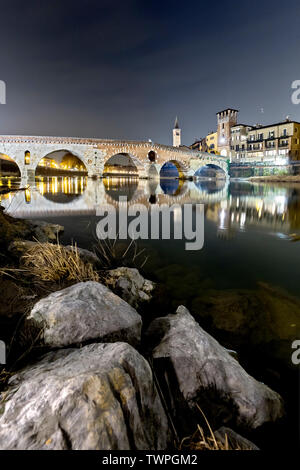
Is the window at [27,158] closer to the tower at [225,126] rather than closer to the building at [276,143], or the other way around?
the tower at [225,126]

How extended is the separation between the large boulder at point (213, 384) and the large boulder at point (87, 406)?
42 centimetres

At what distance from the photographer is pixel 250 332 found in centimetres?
356

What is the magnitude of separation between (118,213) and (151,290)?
978 centimetres

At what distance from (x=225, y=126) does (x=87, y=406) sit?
7739cm

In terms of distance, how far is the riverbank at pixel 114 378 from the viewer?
146 cm

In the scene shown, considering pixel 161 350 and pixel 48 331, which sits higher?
pixel 48 331

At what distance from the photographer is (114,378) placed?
167 centimetres

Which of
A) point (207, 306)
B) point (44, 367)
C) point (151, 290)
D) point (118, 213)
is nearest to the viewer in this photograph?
point (44, 367)

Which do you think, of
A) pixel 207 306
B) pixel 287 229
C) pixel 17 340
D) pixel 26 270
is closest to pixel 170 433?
pixel 17 340

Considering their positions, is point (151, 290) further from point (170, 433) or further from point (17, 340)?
point (170, 433)

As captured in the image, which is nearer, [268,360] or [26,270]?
[268,360]

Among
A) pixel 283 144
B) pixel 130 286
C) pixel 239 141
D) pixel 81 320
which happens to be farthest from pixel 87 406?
pixel 239 141

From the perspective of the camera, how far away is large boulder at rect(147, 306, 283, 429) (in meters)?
2.10

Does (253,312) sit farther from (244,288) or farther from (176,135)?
(176,135)
